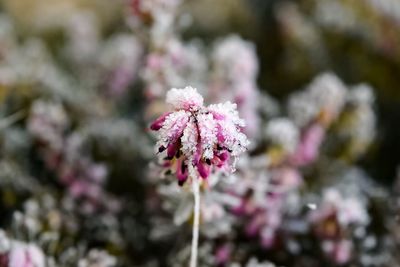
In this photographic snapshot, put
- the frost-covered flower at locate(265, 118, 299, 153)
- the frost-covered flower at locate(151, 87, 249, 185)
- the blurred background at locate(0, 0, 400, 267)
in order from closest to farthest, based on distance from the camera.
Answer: the frost-covered flower at locate(151, 87, 249, 185)
the blurred background at locate(0, 0, 400, 267)
the frost-covered flower at locate(265, 118, 299, 153)

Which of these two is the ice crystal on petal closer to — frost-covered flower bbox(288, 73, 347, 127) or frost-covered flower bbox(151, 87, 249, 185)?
frost-covered flower bbox(151, 87, 249, 185)

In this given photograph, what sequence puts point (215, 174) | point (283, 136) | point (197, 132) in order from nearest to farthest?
point (197, 132), point (215, 174), point (283, 136)

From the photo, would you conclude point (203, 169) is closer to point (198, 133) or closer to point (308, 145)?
point (198, 133)

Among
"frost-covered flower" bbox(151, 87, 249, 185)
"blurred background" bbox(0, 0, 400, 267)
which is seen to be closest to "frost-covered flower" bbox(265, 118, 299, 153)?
"blurred background" bbox(0, 0, 400, 267)

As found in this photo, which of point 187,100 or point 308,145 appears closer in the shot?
point 187,100

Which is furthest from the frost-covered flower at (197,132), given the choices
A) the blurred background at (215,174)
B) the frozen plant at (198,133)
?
the blurred background at (215,174)

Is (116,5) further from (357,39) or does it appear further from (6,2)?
(357,39)

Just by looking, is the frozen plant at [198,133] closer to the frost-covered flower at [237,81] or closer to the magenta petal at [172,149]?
the magenta petal at [172,149]

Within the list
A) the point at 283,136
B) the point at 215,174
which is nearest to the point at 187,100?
Result: the point at 215,174
